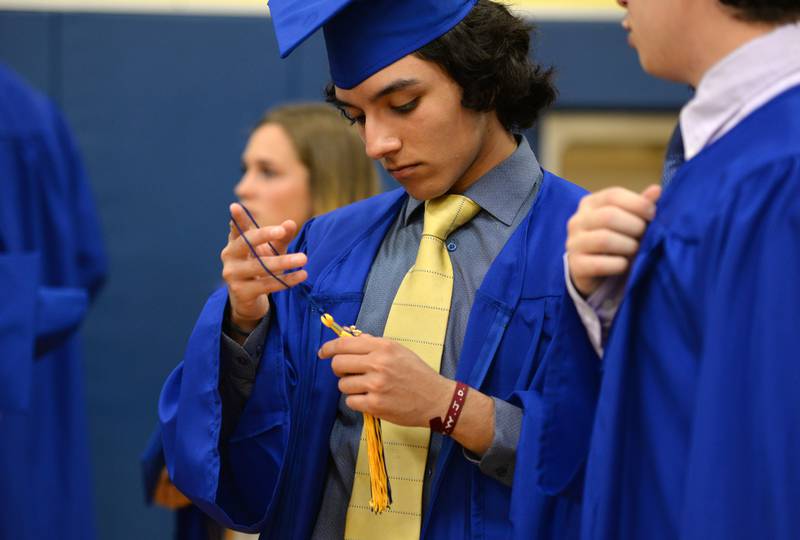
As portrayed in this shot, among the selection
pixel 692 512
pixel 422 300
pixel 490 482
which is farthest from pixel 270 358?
pixel 692 512

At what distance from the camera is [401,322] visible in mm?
1827

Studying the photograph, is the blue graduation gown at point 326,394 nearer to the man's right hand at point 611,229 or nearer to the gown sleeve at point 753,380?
the man's right hand at point 611,229

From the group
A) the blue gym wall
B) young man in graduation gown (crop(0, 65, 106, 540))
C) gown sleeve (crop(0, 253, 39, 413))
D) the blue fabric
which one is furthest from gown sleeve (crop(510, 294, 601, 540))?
the blue gym wall

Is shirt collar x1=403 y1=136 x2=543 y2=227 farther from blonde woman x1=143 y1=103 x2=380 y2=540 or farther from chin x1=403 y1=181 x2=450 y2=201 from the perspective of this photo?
blonde woman x1=143 y1=103 x2=380 y2=540

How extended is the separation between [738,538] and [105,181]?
136 inches

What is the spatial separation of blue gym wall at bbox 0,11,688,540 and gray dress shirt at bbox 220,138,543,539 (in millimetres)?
2419

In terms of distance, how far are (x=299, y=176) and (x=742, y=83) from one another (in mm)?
1960

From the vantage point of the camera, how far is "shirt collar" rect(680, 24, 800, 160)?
4.20 feet

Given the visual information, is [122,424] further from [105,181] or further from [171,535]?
[105,181]

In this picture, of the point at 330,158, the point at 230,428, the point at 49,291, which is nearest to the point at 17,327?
the point at 49,291

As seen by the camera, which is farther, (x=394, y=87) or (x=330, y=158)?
(x=330, y=158)

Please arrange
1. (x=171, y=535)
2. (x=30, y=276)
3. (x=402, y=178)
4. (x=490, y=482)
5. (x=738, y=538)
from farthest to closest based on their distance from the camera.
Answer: (x=171, y=535), (x=30, y=276), (x=402, y=178), (x=490, y=482), (x=738, y=538)

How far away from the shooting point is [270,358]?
1856 millimetres

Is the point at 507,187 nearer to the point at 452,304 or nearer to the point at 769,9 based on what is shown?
the point at 452,304
